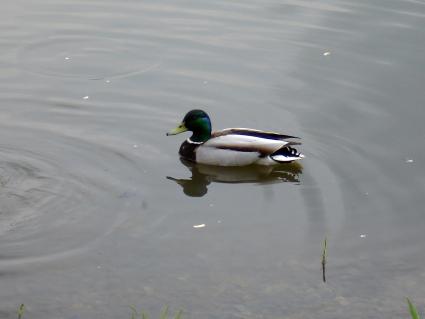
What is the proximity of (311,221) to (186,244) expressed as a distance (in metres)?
1.19

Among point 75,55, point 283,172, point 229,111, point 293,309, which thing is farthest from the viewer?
point 75,55

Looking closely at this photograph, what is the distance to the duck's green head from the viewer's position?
10180 mm

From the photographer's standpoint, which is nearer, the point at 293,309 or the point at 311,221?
the point at 293,309

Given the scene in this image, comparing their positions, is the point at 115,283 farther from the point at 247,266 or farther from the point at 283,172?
the point at 283,172

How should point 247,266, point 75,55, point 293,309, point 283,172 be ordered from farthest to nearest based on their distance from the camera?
point 75,55 → point 283,172 → point 247,266 → point 293,309

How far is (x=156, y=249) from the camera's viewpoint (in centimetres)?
793

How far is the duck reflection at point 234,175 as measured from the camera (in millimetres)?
9562

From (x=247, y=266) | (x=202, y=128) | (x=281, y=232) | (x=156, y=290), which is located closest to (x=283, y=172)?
(x=202, y=128)

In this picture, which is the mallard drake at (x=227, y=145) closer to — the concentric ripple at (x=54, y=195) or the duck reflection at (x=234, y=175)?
the duck reflection at (x=234, y=175)

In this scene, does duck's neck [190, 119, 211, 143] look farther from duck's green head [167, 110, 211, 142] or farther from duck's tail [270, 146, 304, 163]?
duck's tail [270, 146, 304, 163]

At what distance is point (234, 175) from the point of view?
32.7ft

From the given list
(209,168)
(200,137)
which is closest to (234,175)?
(209,168)

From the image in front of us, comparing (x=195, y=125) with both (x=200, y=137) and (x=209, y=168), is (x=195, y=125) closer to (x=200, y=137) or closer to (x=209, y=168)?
(x=200, y=137)

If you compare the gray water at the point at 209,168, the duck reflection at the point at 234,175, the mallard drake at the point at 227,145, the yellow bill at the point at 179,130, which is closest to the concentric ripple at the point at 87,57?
the gray water at the point at 209,168
